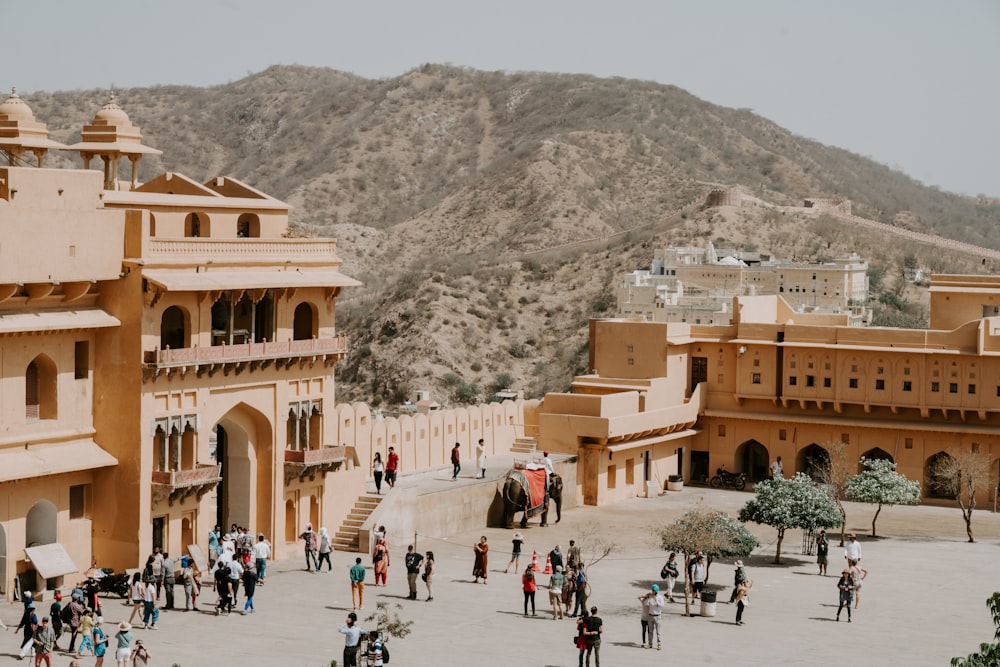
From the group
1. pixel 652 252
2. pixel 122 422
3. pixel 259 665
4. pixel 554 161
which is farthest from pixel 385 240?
pixel 259 665

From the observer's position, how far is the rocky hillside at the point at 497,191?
8100 centimetres

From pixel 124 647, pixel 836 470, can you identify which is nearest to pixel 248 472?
pixel 124 647

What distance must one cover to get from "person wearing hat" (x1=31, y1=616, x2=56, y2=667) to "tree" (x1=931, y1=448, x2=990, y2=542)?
2365 centimetres

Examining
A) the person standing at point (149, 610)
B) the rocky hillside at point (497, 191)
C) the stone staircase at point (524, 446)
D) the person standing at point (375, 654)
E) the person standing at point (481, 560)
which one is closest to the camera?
the person standing at point (375, 654)

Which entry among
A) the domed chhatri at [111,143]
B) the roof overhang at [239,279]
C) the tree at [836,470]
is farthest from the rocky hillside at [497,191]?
the roof overhang at [239,279]

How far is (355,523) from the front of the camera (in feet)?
120

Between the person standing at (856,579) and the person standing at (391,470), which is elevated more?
the person standing at (391,470)

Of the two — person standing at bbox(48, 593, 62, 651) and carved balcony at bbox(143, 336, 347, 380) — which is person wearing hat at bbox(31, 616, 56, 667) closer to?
person standing at bbox(48, 593, 62, 651)

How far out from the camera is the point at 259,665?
83.5 ft

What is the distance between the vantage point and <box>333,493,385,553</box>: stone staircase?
3609cm

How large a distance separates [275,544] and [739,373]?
59.7 feet

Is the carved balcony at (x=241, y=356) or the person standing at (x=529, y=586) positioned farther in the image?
the carved balcony at (x=241, y=356)

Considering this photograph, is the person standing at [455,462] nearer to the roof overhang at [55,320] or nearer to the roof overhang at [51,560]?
the roof overhang at [55,320]

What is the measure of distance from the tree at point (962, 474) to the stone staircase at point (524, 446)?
10.8 m
